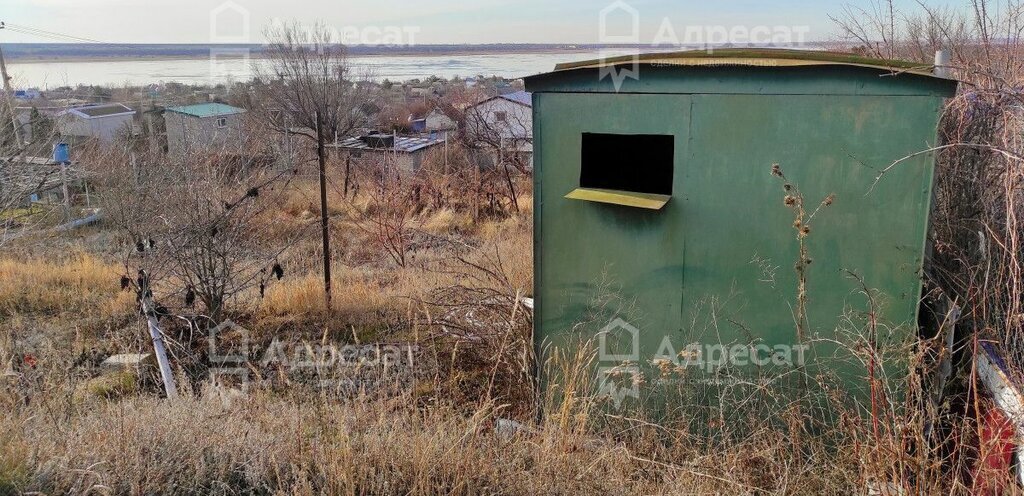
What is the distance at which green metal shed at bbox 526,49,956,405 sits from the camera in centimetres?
301

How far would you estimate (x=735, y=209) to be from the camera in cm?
330

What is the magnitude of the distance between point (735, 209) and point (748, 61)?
29.0 inches

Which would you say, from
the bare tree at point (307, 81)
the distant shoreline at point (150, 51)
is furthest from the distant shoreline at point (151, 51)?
the bare tree at point (307, 81)

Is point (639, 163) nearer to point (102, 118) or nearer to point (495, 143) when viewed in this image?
point (495, 143)

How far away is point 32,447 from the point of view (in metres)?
2.35

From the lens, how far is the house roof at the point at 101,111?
28.0 m

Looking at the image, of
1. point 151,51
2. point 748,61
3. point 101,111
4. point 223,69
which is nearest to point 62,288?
point 748,61

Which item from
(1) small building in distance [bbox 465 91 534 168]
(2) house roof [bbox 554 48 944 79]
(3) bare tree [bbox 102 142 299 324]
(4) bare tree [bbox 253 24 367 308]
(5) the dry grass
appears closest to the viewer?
(2) house roof [bbox 554 48 944 79]

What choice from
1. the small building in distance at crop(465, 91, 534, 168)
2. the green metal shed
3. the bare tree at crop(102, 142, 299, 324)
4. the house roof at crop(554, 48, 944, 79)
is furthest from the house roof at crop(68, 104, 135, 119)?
the house roof at crop(554, 48, 944, 79)

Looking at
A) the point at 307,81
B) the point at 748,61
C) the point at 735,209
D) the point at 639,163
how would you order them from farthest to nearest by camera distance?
the point at 307,81, the point at 639,163, the point at 735,209, the point at 748,61

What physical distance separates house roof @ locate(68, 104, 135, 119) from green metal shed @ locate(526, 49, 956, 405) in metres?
30.4

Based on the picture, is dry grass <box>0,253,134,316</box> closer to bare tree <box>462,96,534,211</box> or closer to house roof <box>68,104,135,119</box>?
bare tree <box>462,96,534,211</box>

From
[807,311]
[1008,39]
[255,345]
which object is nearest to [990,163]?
[1008,39]

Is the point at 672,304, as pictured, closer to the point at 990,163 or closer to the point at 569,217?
the point at 569,217
